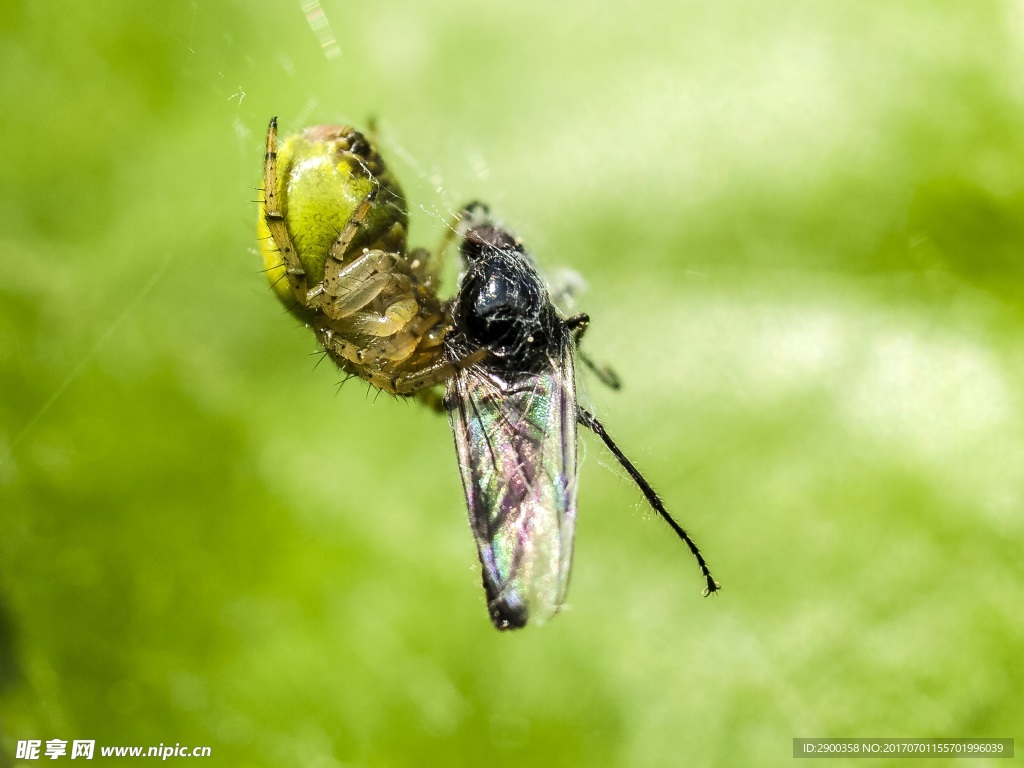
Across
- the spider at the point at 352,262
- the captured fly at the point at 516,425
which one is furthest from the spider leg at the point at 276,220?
the captured fly at the point at 516,425

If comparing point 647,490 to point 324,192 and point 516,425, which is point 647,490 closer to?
point 516,425

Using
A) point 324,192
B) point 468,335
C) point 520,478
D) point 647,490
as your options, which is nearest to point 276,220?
point 324,192

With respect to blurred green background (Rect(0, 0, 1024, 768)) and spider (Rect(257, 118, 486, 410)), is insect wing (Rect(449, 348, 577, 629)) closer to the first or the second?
spider (Rect(257, 118, 486, 410))

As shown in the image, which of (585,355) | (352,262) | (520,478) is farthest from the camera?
(585,355)

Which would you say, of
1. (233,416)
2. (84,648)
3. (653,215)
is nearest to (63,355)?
(233,416)

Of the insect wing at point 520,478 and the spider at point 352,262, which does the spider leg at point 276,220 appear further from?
the insect wing at point 520,478

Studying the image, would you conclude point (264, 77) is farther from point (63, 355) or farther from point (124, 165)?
point (63, 355)

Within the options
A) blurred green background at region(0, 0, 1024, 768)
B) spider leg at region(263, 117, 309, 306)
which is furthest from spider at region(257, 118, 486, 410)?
blurred green background at region(0, 0, 1024, 768)
